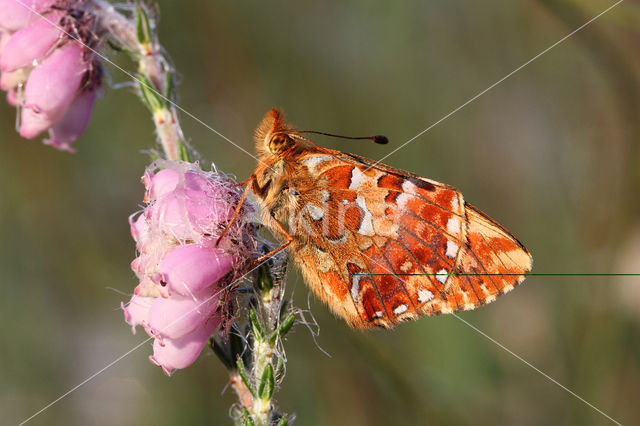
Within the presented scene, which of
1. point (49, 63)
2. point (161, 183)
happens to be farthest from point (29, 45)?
point (161, 183)

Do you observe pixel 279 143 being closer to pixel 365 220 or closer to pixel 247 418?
pixel 365 220

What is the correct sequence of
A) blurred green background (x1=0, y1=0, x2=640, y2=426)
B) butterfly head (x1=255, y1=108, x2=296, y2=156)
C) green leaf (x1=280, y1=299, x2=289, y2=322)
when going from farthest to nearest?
blurred green background (x1=0, y1=0, x2=640, y2=426) → butterfly head (x1=255, y1=108, x2=296, y2=156) → green leaf (x1=280, y1=299, x2=289, y2=322)

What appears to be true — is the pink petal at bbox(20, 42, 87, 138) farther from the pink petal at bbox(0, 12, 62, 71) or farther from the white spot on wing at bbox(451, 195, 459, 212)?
the white spot on wing at bbox(451, 195, 459, 212)

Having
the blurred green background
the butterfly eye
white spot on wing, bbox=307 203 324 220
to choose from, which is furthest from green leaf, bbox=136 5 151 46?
the blurred green background

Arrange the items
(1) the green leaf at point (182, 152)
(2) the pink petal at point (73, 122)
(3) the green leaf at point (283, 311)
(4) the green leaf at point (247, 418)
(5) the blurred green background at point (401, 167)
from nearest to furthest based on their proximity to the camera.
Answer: (4) the green leaf at point (247, 418), (3) the green leaf at point (283, 311), (1) the green leaf at point (182, 152), (2) the pink petal at point (73, 122), (5) the blurred green background at point (401, 167)

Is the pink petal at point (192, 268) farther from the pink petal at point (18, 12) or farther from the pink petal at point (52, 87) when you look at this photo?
the pink petal at point (18, 12)

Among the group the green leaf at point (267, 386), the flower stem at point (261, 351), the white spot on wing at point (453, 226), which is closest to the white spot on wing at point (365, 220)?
the white spot on wing at point (453, 226)
